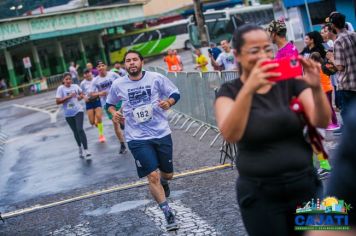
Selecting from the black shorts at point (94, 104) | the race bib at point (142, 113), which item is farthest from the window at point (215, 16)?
the race bib at point (142, 113)

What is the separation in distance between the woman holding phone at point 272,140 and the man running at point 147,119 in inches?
129

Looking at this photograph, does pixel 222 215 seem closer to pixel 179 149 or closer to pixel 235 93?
pixel 235 93

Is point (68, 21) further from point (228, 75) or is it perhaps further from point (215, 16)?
point (228, 75)

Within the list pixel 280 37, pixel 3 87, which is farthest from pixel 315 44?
pixel 3 87

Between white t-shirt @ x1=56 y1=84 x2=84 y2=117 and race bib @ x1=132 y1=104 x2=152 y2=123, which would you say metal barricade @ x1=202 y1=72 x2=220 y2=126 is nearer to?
white t-shirt @ x1=56 y1=84 x2=84 y2=117

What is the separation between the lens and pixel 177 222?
660 cm

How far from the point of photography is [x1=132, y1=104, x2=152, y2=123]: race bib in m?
6.71

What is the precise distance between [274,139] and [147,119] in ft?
12.1

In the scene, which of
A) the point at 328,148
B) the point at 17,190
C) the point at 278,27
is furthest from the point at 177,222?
the point at 17,190

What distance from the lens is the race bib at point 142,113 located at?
22.0 ft

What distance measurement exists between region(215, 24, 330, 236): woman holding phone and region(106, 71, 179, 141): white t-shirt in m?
3.49

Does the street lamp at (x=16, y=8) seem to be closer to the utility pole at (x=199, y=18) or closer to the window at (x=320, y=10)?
the utility pole at (x=199, y=18)

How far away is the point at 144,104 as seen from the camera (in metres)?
6.80

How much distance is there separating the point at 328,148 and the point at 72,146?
7901 millimetres
